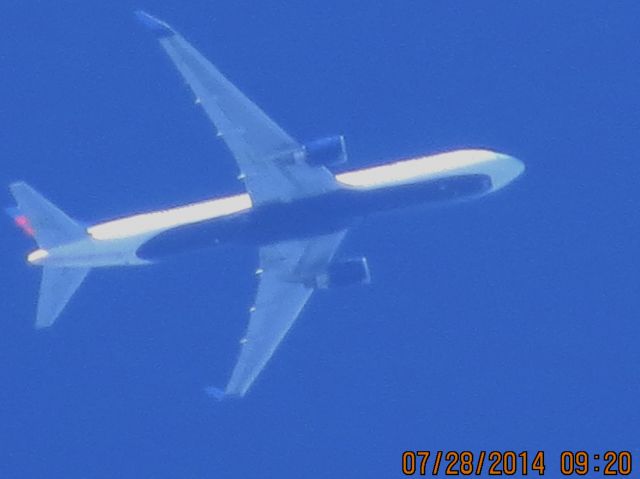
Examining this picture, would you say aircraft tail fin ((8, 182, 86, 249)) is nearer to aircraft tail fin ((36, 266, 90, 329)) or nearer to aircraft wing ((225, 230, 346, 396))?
A: aircraft tail fin ((36, 266, 90, 329))

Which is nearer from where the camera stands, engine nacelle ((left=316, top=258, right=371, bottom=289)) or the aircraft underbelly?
the aircraft underbelly

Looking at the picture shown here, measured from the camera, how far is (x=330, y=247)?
9544cm

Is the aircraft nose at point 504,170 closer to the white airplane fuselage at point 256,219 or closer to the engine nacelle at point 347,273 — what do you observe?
the white airplane fuselage at point 256,219

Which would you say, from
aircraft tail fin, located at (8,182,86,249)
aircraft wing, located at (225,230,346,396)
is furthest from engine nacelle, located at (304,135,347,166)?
aircraft tail fin, located at (8,182,86,249)

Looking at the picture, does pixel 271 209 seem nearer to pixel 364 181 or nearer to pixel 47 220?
pixel 364 181

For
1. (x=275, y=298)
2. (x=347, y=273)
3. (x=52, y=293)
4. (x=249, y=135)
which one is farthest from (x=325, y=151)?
(x=52, y=293)

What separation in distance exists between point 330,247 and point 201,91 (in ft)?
41.6

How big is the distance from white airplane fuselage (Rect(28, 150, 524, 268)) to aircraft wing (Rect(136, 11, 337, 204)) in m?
0.87

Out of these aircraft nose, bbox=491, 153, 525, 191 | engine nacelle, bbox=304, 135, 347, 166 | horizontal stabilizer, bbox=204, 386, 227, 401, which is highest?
aircraft nose, bbox=491, 153, 525, 191

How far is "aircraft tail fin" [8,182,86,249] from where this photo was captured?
92125 mm

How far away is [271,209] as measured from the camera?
91.3 meters

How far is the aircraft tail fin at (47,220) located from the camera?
302 feet

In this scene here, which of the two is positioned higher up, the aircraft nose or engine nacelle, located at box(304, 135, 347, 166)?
the aircraft nose

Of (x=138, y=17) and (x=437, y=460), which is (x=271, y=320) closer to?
(x=437, y=460)
